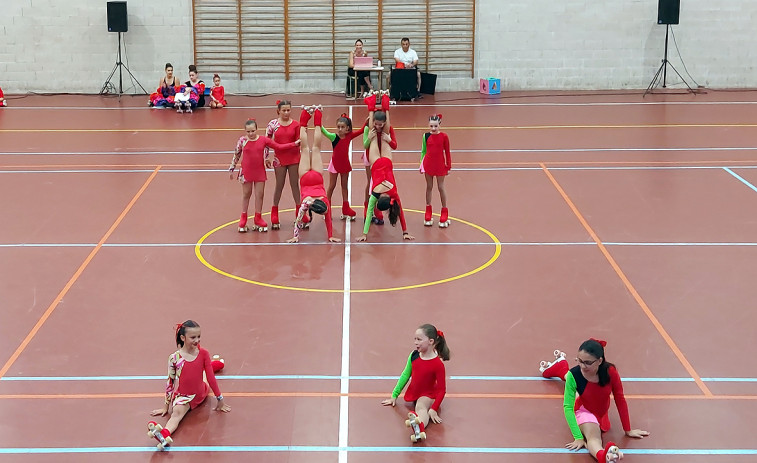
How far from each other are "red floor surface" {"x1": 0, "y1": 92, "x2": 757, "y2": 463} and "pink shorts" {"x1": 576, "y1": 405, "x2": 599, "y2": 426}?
223mm

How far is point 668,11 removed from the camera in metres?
24.0

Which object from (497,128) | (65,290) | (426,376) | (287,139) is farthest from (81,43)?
(426,376)

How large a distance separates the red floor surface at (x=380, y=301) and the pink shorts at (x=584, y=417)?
0.22 metres

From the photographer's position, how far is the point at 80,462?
268 inches

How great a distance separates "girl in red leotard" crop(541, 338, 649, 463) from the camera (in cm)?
696

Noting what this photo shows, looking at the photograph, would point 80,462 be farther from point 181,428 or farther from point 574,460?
point 574,460

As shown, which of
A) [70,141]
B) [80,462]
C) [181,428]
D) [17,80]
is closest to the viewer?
[80,462]

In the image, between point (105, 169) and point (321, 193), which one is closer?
point (321, 193)

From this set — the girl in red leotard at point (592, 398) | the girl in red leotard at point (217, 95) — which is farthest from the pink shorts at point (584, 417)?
the girl in red leotard at point (217, 95)

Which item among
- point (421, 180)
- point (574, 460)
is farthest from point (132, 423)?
point (421, 180)

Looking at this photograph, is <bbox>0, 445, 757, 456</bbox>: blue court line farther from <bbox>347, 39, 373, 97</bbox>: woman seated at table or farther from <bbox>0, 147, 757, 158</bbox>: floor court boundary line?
<bbox>347, 39, 373, 97</bbox>: woman seated at table

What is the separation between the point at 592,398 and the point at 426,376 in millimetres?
1324

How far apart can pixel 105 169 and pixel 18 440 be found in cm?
954

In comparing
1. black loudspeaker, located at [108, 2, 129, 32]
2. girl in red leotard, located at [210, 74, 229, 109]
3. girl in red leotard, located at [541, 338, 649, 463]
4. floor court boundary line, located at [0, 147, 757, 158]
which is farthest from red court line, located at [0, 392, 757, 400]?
black loudspeaker, located at [108, 2, 129, 32]
